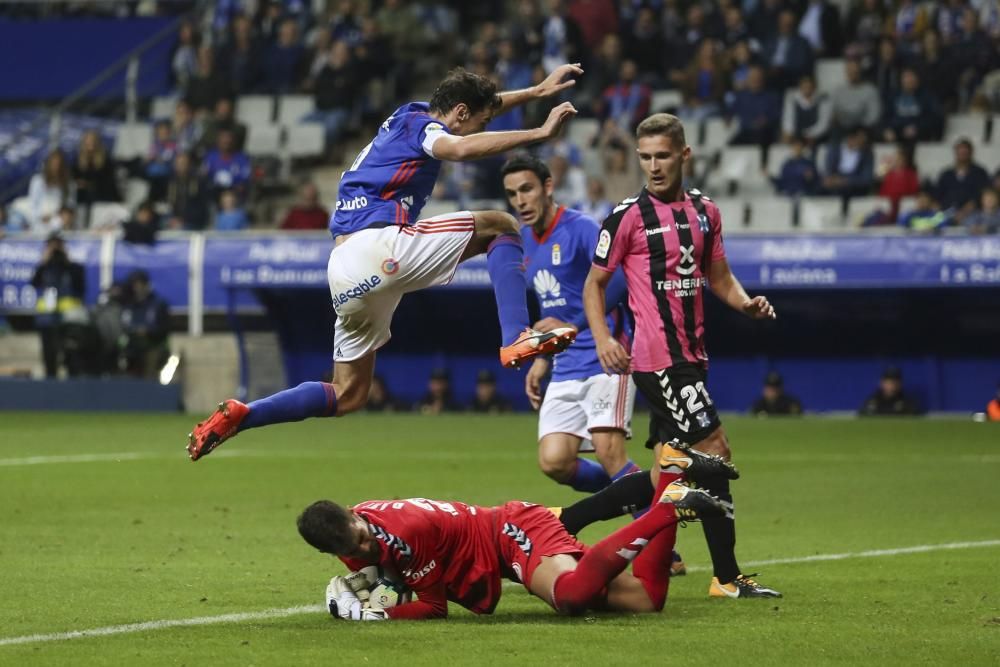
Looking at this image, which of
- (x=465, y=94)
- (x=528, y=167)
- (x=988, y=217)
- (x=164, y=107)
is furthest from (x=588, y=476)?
(x=164, y=107)

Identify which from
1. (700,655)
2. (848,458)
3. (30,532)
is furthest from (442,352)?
(700,655)

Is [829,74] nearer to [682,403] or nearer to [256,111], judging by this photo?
[256,111]

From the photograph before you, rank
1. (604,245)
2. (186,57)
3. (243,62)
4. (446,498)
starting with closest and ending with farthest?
(604,245), (446,498), (243,62), (186,57)

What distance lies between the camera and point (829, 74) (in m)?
24.2

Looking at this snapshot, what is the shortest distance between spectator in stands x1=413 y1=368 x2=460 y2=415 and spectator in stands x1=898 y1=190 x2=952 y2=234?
6267 millimetres

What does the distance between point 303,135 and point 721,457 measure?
19699mm

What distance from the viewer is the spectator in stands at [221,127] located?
2580 centimetres

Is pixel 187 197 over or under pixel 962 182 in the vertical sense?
under

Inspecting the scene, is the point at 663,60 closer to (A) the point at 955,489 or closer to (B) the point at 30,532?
(A) the point at 955,489

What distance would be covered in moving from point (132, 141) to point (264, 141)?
2398 mm

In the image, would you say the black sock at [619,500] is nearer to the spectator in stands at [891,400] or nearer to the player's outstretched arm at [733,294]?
the player's outstretched arm at [733,294]

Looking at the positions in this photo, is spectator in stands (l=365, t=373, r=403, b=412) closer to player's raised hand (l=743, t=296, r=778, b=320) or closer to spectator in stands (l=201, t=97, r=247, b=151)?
spectator in stands (l=201, t=97, r=247, b=151)

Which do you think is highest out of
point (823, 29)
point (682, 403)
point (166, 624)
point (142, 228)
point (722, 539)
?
point (823, 29)

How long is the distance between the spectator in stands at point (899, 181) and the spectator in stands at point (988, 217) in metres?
1.39
